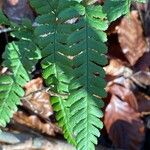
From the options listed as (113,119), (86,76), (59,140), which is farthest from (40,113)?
(86,76)

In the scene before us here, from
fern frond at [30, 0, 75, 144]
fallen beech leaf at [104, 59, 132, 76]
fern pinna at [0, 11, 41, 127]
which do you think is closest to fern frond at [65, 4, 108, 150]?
fern frond at [30, 0, 75, 144]

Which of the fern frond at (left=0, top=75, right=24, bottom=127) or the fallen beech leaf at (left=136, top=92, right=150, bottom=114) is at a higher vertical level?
the fern frond at (left=0, top=75, right=24, bottom=127)

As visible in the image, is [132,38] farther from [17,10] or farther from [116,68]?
[17,10]

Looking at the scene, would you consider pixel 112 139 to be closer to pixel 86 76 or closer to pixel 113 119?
pixel 113 119

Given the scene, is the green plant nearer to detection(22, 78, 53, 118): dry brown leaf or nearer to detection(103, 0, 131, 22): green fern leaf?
detection(103, 0, 131, 22): green fern leaf

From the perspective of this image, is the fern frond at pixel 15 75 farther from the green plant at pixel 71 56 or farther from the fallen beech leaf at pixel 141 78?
the fallen beech leaf at pixel 141 78

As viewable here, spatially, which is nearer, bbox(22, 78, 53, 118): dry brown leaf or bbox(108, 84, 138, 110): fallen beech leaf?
bbox(22, 78, 53, 118): dry brown leaf

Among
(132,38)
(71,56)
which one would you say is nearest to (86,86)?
(71,56)

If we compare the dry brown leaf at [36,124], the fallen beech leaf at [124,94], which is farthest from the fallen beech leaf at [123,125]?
the dry brown leaf at [36,124]
